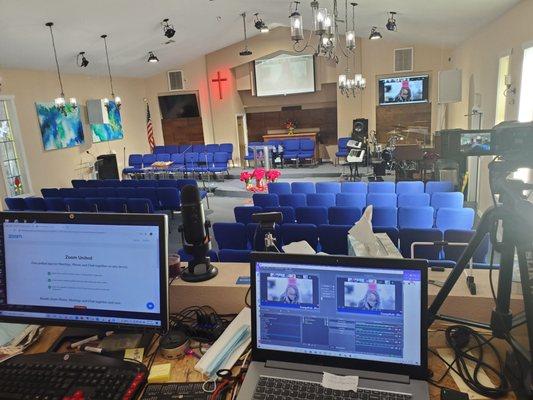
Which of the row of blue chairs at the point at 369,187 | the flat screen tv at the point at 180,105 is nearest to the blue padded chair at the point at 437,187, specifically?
the row of blue chairs at the point at 369,187

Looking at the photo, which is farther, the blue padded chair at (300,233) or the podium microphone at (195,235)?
the blue padded chair at (300,233)

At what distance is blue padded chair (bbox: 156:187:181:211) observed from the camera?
701cm

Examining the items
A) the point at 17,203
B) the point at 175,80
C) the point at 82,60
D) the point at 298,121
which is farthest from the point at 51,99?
the point at 298,121

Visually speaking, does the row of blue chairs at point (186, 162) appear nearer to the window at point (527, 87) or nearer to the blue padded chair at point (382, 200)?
the blue padded chair at point (382, 200)

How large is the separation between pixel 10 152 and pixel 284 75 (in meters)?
8.41

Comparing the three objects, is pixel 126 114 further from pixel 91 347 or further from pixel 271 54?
pixel 91 347

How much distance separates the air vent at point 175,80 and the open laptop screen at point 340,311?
13.2 metres

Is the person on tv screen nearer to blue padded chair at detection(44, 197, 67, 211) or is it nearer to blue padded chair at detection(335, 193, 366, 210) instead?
blue padded chair at detection(335, 193, 366, 210)

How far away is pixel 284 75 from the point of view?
13.0 m

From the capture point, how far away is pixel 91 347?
58.4 inches

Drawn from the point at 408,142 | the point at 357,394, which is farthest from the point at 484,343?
the point at 408,142

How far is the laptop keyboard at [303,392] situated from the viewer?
1113 mm

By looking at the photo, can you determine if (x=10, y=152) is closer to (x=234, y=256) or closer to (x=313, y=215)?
(x=313, y=215)

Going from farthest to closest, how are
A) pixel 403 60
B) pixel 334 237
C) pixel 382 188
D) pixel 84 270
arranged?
pixel 403 60 → pixel 382 188 → pixel 334 237 → pixel 84 270
